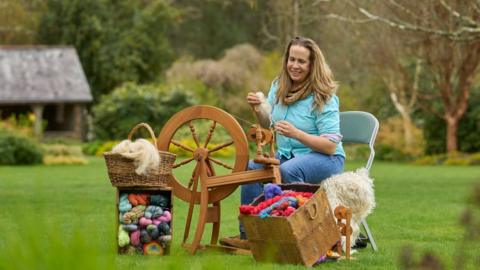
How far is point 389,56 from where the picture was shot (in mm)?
31953

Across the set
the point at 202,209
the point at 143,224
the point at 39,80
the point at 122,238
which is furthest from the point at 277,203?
the point at 39,80

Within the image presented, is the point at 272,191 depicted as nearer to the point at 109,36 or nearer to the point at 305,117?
the point at 305,117

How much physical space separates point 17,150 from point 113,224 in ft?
78.6

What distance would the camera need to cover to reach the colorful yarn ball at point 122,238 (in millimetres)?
7094

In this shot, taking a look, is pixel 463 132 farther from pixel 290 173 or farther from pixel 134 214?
pixel 134 214

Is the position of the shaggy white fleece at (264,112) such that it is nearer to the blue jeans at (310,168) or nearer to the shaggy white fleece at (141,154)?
the blue jeans at (310,168)

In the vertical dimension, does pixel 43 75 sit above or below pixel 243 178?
below

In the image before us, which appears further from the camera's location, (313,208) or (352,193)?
(352,193)

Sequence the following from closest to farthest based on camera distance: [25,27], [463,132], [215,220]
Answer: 1. [215,220]
2. [463,132]
3. [25,27]

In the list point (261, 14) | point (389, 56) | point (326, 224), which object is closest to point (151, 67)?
point (261, 14)

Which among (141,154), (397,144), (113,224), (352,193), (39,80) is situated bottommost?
(397,144)

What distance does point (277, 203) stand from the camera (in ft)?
21.6

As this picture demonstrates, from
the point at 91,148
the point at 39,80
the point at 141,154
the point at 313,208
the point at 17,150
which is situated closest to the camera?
the point at 313,208

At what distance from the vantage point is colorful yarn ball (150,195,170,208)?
714cm
